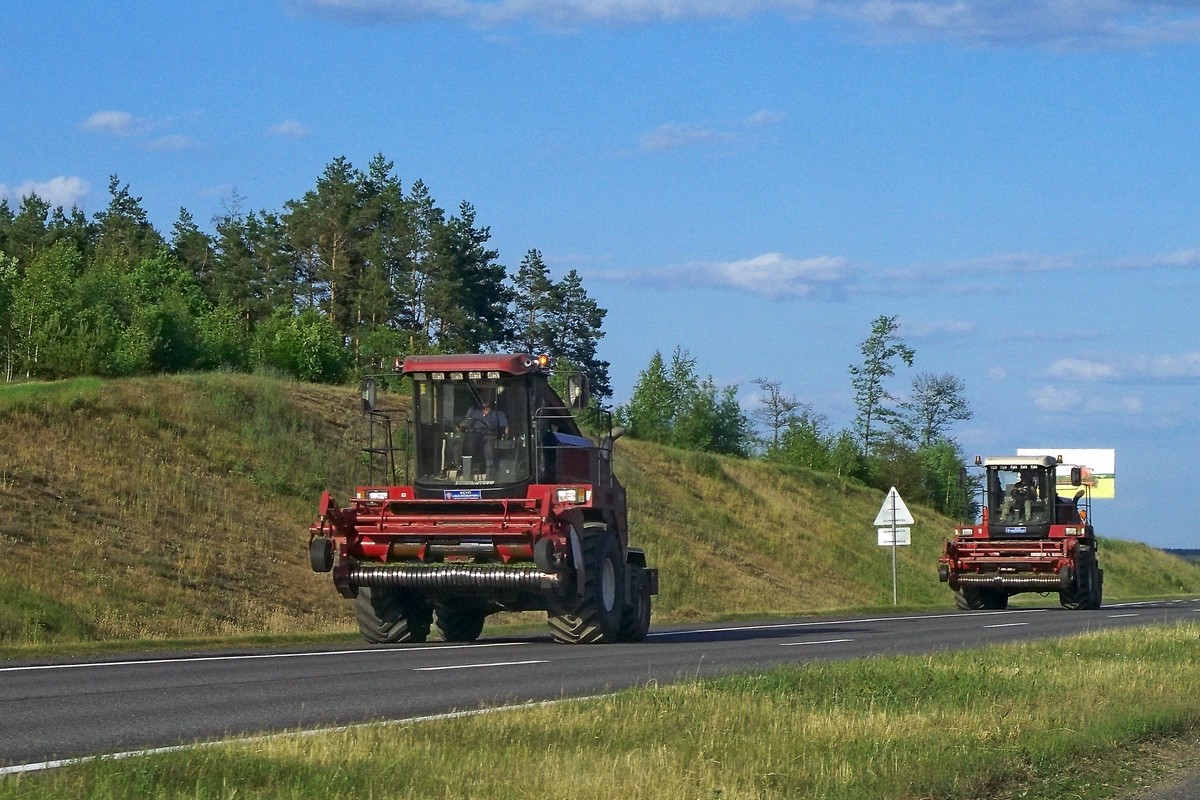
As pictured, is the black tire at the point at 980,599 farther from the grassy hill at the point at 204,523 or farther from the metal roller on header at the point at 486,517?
the metal roller on header at the point at 486,517

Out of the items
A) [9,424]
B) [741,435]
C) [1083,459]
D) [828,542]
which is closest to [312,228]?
[741,435]

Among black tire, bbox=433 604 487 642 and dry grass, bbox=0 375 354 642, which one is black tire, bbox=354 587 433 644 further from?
dry grass, bbox=0 375 354 642

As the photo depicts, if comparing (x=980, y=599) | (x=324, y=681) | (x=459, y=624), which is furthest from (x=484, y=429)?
(x=980, y=599)

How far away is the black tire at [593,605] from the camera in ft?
69.7

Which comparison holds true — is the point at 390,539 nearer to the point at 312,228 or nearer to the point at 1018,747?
the point at 1018,747

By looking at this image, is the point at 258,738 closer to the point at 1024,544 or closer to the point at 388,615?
the point at 388,615

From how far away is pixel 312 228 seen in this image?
8556 centimetres

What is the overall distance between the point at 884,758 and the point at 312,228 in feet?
259

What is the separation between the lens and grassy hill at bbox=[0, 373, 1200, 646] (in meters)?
31.2

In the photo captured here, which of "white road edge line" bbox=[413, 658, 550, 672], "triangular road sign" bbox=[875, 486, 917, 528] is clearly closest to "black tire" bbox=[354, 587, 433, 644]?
"white road edge line" bbox=[413, 658, 550, 672]

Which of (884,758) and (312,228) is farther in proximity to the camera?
(312,228)

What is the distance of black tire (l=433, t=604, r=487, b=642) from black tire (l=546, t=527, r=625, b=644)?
2.38 meters

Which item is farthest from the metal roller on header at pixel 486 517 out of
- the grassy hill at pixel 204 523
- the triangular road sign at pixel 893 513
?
the triangular road sign at pixel 893 513

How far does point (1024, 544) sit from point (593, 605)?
21.3 m
